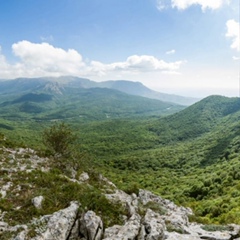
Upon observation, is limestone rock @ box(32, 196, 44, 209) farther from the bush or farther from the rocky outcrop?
the bush

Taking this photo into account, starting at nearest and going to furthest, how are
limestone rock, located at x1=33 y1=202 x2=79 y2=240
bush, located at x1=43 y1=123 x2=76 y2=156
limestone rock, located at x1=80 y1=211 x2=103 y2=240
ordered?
limestone rock, located at x1=33 y1=202 x2=79 y2=240
limestone rock, located at x1=80 y1=211 x2=103 y2=240
bush, located at x1=43 y1=123 x2=76 y2=156

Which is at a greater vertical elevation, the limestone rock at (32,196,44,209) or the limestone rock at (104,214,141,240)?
the limestone rock at (32,196,44,209)

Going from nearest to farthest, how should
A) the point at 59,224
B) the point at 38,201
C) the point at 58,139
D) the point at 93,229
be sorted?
the point at 59,224 < the point at 93,229 < the point at 38,201 < the point at 58,139

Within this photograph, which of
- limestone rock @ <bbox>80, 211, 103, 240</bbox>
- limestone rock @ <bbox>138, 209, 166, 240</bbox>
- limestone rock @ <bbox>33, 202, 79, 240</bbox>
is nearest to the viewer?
limestone rock @ <bbox>33, 202, 79, 240</bbox>

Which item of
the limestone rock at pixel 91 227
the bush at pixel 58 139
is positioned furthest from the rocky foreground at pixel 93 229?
the bush at pixel 58 139

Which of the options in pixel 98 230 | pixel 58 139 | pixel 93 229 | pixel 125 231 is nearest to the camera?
pixel 93 229

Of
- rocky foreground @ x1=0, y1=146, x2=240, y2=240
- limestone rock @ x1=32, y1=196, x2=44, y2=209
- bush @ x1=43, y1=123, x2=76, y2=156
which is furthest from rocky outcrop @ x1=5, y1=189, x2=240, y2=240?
bush @ x1=43, y1=123, x2=76, y2=156

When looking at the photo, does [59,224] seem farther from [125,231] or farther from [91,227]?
[125,231]

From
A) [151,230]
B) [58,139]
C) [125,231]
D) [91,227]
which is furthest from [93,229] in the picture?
[58,139]

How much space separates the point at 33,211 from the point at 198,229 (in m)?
13.5

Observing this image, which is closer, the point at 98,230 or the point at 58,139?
the point at 98,230

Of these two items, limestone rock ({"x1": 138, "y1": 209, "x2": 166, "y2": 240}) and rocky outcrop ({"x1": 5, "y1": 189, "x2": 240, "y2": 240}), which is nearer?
rocky outcrop ({"x1": 5, "y1": 189, "x2": 240, "y2": 240})

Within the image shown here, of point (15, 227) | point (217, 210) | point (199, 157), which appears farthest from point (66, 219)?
A: point (199, 157)

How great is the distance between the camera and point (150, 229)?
58.9 ft
